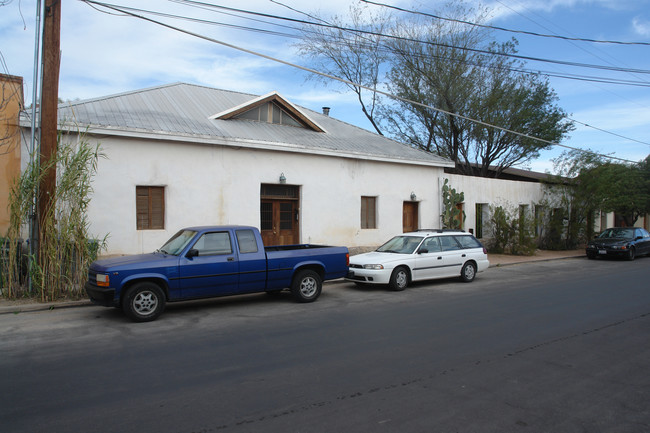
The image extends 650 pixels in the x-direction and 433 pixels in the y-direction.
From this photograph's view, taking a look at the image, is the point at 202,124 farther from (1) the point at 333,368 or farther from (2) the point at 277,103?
(1) the point at 333,368

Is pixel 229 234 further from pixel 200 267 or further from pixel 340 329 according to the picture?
pixel 340 329

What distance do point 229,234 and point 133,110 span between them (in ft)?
23.8

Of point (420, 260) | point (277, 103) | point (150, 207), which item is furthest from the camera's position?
point (277, 103)

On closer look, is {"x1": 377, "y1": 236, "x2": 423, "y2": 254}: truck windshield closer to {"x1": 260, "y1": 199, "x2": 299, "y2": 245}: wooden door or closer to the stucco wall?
the stucco wall

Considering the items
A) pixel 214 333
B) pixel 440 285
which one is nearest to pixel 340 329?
pixel 214 333

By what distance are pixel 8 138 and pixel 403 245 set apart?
10717 mm

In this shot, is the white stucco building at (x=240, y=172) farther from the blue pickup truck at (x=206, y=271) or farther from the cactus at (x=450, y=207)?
the blue pickup truck at (x=206, y=271)

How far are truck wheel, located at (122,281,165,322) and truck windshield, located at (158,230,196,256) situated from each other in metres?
0.83

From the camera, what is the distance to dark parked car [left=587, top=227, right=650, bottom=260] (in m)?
19.7

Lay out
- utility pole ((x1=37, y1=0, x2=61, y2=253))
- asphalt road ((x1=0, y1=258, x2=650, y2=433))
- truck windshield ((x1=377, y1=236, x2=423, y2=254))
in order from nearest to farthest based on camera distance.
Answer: asphalt road ((x1=0, y1=258, x2=650, y2=433))
utility pole ((x1=37, y1=0, x2=61, y2=253))
truck windshield ((x1=377, y1=236, x2=423, y2=254))

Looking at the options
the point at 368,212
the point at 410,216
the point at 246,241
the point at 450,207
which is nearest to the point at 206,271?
the point at 246,241

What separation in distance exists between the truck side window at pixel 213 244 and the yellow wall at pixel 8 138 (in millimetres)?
6555

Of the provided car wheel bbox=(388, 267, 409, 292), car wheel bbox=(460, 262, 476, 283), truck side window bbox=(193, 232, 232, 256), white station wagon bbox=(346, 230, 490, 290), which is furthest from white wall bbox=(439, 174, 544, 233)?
truck side window bbox=(193, 232, 232, 256)

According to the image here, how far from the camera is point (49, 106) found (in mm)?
9648
